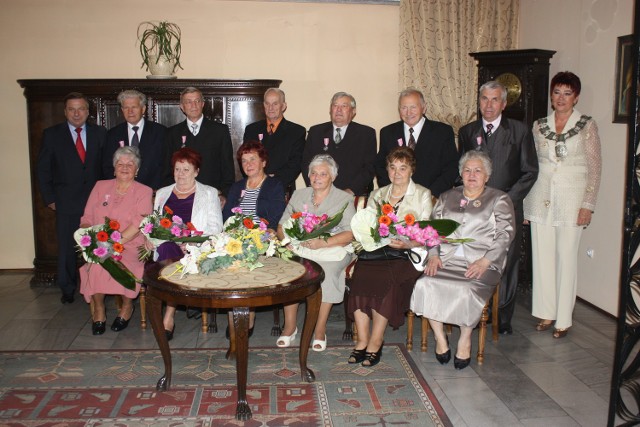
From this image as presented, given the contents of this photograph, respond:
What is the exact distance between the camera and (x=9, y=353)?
447 centimetres

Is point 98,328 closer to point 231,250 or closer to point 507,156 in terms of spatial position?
point 231,250

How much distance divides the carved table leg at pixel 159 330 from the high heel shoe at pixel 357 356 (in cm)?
120

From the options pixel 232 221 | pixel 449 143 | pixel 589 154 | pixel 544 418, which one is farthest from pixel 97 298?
pixel 589 154

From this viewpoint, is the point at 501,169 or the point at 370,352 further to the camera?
the point at 501,169

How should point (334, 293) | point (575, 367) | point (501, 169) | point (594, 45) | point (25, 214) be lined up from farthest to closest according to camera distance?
point (25, 214) < point (594, 45) < point (501, 169) < point (334, 293) < point (575, 367)

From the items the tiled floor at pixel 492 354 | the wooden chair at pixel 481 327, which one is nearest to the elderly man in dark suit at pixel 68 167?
the tiled floor at pixel 492 354

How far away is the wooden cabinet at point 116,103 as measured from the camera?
20.0 ft

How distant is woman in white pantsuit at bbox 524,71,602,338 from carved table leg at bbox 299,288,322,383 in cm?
202

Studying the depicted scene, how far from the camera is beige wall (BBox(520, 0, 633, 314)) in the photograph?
524 cm

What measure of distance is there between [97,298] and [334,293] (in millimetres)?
1875

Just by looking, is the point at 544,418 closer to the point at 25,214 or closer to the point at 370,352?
the point at 370,352

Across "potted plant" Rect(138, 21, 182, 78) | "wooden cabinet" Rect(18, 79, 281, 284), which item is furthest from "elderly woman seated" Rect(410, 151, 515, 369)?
"potted plant" Rect(138, 21, 182, 78)

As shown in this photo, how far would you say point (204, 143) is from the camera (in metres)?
5.45

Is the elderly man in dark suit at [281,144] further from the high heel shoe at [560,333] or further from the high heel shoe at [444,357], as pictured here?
the high heel shoe at [560,333]
